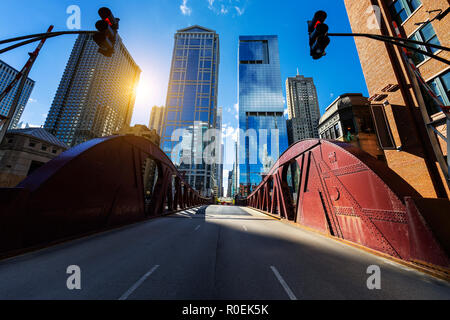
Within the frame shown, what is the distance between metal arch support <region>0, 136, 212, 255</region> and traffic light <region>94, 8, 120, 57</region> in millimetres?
4489

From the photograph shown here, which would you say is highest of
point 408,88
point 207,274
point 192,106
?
point 192,106

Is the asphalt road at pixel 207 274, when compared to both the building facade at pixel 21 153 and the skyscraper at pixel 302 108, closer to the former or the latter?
the building facade at pixel 21 153

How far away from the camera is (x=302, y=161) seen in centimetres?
1037

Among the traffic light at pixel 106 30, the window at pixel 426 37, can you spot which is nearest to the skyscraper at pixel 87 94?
the traffic light at pixel 106 30

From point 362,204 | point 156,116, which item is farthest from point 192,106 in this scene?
point 362,204

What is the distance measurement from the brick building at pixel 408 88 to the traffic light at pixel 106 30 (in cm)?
1325

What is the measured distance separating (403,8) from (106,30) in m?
20.5

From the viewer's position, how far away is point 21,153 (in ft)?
112

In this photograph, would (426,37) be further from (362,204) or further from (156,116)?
(156,116)

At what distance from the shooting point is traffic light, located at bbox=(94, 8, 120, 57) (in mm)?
4562

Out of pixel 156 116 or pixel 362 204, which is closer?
pixel 362 204

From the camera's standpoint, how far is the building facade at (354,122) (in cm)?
2912
